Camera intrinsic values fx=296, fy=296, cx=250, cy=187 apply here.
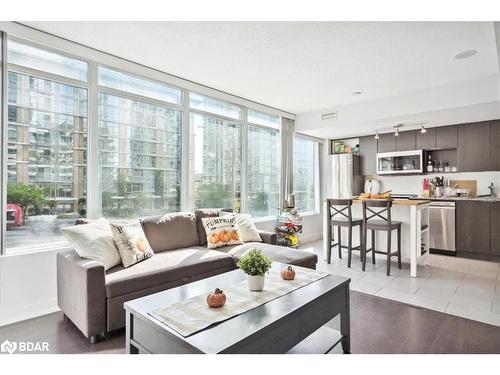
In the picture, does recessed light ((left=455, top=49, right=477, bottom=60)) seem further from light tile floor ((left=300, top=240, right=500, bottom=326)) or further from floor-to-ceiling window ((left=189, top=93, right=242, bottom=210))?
floor-to-ceiling window ((left=189, top=93, right=242, bottom=210))

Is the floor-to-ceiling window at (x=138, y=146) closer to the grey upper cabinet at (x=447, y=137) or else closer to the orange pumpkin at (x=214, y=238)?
the orange pumpkin at (x=214, y=238)

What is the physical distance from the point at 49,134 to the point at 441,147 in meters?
5.96

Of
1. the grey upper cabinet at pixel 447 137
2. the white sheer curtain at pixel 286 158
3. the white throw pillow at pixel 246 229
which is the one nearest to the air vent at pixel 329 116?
the white sheer curtain at pixel 286 158

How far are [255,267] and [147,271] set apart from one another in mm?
1126

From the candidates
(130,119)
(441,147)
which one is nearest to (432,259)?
(441,147)

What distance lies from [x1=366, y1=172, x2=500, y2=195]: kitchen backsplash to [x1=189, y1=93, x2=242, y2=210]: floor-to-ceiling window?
3.36m

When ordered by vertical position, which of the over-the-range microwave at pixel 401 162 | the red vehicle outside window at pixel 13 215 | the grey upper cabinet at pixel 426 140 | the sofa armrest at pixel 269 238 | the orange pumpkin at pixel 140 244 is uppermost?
the grey upper cabinet at pixel 426 140

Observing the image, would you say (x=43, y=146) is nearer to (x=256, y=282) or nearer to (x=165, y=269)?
(x=165, y=269)

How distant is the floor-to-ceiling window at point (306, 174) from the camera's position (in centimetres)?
623

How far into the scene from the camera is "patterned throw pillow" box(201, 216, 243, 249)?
3.50 metres

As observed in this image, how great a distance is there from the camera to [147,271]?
252cm

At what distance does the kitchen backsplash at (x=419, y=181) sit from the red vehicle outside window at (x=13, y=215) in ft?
20.1

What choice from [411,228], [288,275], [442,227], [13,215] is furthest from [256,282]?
[442,227]

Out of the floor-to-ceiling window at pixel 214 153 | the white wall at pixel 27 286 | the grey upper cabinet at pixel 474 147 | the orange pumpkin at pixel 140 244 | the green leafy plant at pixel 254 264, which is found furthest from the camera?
the grey upper cabinet at pixel 474 147
